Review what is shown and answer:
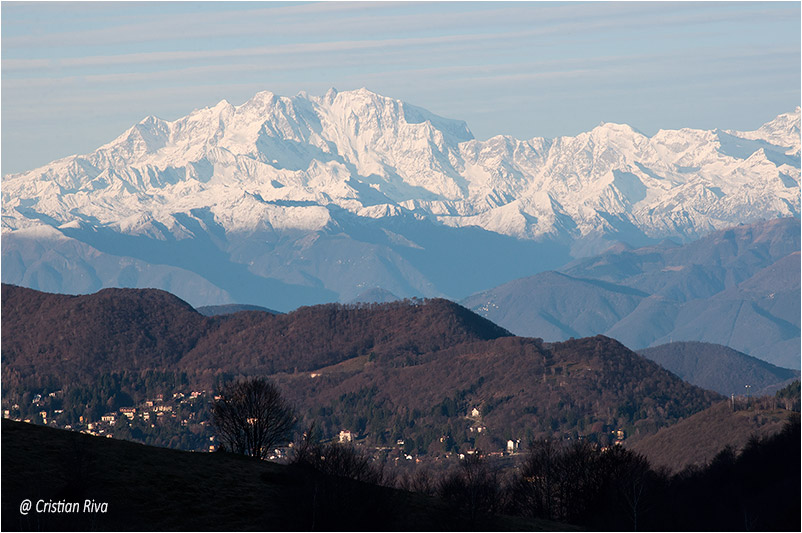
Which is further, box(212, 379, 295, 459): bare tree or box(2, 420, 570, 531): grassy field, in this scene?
box(212, 379, 295, 459): bare tree

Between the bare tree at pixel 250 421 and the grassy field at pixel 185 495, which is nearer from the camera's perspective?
the grassy field at pixel 185 495

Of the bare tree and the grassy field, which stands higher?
the bare tree

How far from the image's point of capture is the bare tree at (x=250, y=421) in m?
113

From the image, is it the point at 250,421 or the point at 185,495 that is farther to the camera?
the point at 250,421

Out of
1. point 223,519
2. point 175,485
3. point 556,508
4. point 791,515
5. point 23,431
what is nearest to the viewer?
point 223,519

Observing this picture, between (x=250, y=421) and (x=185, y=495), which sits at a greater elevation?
(x=250, y=421)

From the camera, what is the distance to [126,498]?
75.2 m

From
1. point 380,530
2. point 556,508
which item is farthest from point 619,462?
point 380,530

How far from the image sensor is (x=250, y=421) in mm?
114000

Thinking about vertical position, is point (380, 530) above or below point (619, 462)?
below

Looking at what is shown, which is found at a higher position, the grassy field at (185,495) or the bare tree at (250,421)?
the bare tree at (250,421)

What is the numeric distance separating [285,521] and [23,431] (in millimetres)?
25203

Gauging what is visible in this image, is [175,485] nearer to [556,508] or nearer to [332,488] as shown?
[332,488]

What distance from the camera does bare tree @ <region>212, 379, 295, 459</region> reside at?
113 metres
